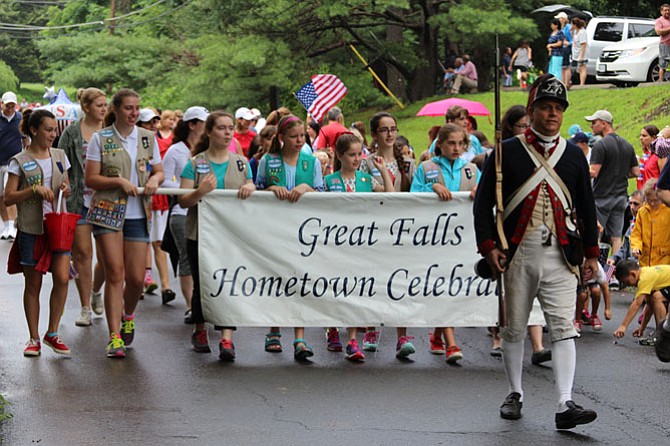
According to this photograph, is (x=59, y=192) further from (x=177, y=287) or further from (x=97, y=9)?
(x=97, y=9)

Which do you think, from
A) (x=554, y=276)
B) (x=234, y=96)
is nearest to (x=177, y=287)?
(x=554, y=276)

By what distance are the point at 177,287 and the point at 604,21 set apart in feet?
68.2

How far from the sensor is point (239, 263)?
395 inches

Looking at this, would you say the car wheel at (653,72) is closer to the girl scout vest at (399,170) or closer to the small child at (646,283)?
the small child at (646,283)

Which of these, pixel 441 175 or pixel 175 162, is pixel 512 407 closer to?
pixel 441 175

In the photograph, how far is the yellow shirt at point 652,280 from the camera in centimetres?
1070

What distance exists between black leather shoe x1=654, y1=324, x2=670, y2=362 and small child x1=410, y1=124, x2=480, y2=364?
159 centimetres

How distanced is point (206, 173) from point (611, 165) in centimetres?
Answer: 546

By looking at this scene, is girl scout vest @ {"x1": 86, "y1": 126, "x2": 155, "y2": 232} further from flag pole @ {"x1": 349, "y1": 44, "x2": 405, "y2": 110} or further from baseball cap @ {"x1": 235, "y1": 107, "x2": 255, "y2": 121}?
flag pole @ {"x1": 349, "y1": 44, "x2": 405, "y2": 110}

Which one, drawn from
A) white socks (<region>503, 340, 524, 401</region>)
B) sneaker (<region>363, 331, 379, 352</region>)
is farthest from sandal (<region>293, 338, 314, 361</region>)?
white socks (<region>503, 340, 524, 401</region>)

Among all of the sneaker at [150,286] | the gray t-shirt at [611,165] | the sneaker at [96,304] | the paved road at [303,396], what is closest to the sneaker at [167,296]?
the sneaker at [150,286]

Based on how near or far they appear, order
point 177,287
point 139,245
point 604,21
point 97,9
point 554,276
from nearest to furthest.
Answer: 1. point 554,276
2. point 139,245
3. point 177,287
4. point 604,21
5. point 97,9

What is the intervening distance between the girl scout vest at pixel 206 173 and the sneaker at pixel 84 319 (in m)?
1.83

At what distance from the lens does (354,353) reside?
979cm
